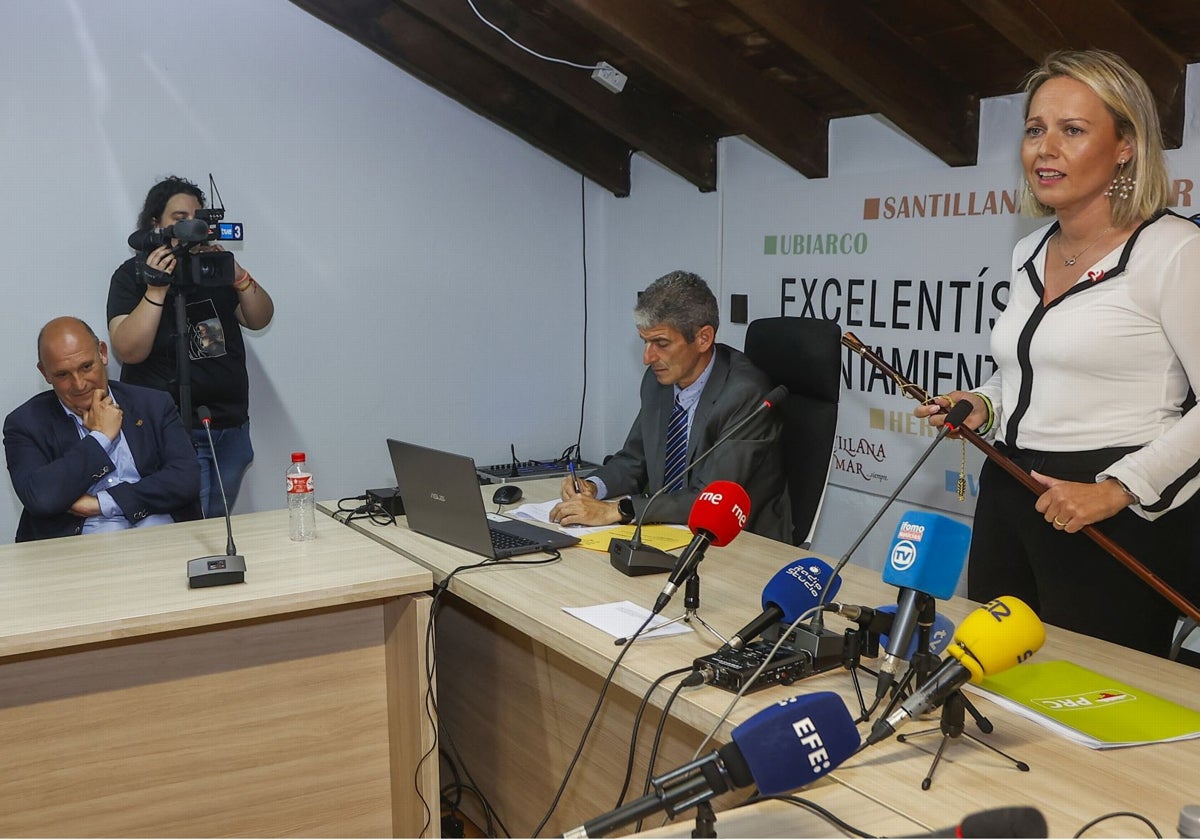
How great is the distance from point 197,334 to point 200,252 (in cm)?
37

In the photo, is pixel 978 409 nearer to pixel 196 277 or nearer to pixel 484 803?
pixel 484 803

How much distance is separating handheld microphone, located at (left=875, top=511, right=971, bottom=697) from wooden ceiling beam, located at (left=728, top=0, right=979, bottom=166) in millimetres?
2019

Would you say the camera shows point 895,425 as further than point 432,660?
Yes

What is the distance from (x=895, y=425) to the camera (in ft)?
11.8

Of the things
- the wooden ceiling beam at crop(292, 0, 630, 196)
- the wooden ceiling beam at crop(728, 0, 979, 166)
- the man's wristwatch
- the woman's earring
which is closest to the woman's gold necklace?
the woman's earring

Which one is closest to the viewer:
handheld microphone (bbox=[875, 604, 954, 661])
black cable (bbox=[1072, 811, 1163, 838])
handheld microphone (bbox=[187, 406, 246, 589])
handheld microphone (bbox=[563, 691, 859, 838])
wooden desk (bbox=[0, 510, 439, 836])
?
handheld microphone (bbox=[563, 691, 859, 838])

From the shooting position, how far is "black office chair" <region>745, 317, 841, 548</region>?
8.35 ft

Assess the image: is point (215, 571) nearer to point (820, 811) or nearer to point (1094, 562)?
point (820, 811)

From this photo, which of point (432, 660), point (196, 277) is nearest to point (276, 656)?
point (432, 660)

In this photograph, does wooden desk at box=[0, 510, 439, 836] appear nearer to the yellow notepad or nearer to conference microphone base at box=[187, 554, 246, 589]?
conference microphone base at box=[187, 554, 246, 589]

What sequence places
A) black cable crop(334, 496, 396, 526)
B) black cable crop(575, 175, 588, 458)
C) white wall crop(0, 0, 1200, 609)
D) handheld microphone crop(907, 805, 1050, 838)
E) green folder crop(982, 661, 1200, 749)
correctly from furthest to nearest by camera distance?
black cable crop(575, 175, 588, 458) < white wall crop(0, 0, 1200, 609) < black cable crop(334, 496, 396, 526) < green folder crop(982, 661, 1200, 749) < handheld microphone crop(907, 805, 1050, 838)

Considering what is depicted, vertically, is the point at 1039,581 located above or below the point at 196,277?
below

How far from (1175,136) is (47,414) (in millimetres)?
2946

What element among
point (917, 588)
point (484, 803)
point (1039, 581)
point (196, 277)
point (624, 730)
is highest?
point (196, 277)
